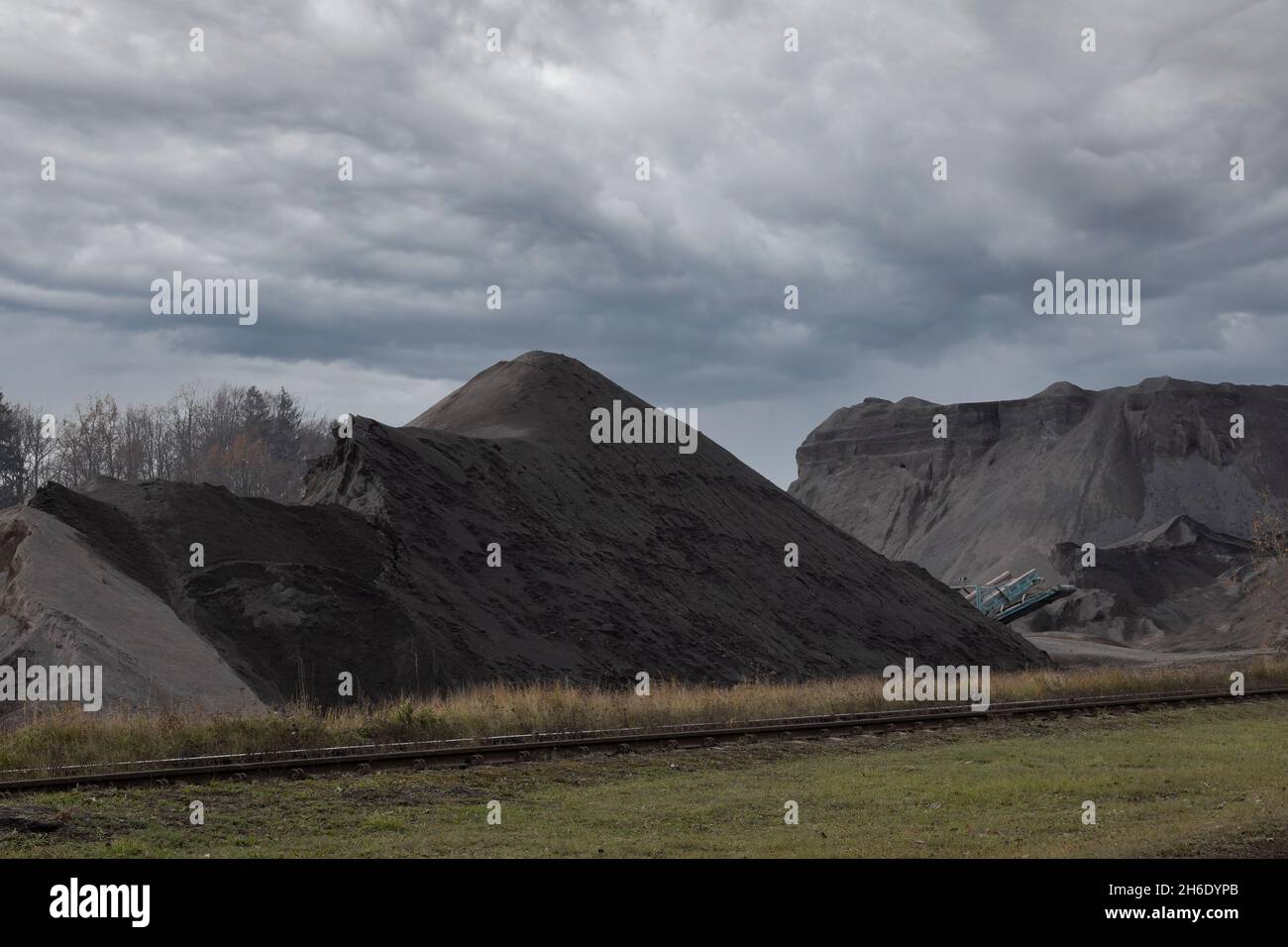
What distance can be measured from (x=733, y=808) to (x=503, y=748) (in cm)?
461

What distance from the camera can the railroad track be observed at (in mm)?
13664

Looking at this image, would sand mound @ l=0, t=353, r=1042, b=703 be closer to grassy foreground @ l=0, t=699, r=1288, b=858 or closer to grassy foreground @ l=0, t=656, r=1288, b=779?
grassy foreground @ l=0, t=656, r=1288, b=779

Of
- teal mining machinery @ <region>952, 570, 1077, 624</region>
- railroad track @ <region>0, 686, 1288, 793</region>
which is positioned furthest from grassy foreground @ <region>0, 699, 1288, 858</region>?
teal mining machinery @ <region>952, 570, 1077, 624</region>

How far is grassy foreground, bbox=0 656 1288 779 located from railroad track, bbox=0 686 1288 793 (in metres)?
0.55

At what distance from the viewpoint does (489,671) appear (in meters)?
29.5

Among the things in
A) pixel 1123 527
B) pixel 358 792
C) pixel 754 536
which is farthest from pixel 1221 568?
pixel 358 792

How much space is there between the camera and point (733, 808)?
12.6m

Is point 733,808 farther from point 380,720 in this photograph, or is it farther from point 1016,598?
Answer: point 1016,598

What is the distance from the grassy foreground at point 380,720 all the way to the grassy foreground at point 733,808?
8.39 feet

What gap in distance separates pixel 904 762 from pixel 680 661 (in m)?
18.4

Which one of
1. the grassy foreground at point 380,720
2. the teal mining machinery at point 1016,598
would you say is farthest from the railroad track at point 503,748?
the teal mining machinery at point 1016,598

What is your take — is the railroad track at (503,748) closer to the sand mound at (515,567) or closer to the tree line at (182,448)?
the sand mound at (515,567)

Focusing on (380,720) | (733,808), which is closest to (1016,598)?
(380,720)
